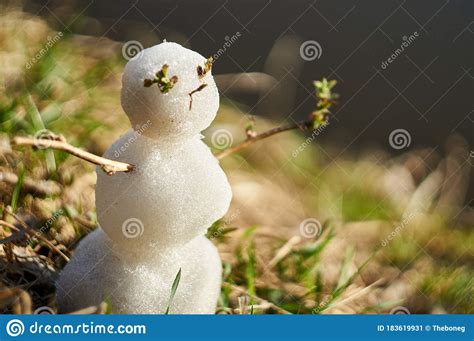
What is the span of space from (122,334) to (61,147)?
31cm

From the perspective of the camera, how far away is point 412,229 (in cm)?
168

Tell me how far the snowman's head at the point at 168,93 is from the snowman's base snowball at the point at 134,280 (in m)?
0.18

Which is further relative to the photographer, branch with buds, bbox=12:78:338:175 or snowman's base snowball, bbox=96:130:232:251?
snowman's base snowball, bbox=96:130:232:251

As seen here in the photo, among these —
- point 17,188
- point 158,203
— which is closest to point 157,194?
point 158,203

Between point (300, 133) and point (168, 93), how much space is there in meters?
1.06

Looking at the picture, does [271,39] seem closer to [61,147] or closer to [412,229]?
[412,229]

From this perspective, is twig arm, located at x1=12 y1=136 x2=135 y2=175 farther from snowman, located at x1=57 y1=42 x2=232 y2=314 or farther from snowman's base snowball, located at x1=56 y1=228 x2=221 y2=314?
snowman's base snowball, located at x1=56 y1=228 x2=221 y2=314

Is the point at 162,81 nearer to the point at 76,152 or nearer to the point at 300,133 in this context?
the point at 76,152

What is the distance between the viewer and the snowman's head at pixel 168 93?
2.93ft

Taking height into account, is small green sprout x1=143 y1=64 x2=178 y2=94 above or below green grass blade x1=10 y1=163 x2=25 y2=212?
above

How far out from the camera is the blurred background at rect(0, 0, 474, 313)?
1.38 metres

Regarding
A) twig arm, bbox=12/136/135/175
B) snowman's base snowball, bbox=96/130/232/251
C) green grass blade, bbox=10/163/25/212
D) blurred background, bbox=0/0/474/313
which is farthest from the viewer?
blurred background, bbox=0/0/474/313

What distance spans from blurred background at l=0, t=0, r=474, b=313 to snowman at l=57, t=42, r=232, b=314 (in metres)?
0.19

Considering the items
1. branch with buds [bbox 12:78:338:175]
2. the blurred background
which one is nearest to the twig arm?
branch with buds [bbox 12:78:338:175]
